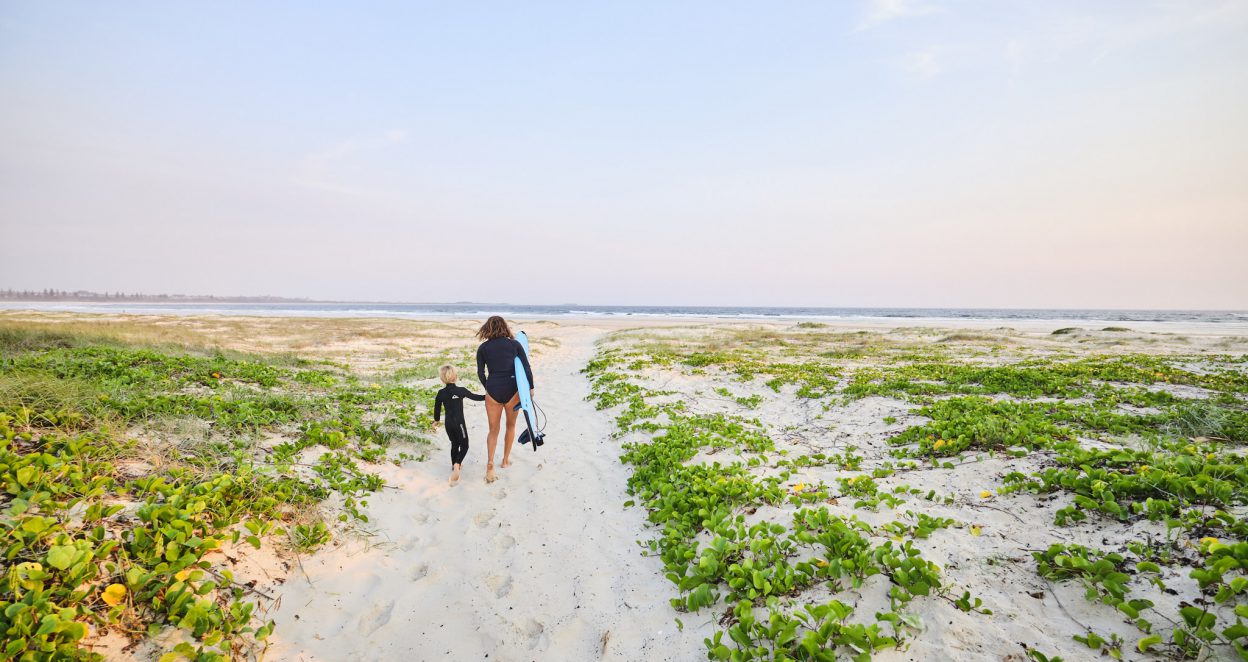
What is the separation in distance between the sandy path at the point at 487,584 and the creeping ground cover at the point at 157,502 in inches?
17.1

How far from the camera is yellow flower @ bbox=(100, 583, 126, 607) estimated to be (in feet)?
10.9

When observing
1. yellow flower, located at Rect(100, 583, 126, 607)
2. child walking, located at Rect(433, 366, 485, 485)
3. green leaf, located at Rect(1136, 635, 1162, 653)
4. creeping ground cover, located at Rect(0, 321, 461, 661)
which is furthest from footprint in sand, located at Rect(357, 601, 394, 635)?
green leaf, located at Rect(1136, 635, 1162, 653)

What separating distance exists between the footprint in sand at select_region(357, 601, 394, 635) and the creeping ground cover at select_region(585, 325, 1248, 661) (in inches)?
107

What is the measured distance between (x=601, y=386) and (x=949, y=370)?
11.0 meters

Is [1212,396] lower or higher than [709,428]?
higher

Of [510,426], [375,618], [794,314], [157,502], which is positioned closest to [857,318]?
[794,314]

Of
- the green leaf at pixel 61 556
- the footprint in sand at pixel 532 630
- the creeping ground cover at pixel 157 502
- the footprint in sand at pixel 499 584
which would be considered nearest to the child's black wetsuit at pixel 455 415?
the creeping ground cover at pixel 157 502

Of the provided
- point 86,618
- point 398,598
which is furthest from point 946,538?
point 86,618

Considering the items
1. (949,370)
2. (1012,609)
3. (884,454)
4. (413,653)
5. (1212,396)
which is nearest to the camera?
(1012,609)

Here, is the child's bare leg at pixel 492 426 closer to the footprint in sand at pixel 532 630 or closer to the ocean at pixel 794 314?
the footprint in sand at pixel 532 630

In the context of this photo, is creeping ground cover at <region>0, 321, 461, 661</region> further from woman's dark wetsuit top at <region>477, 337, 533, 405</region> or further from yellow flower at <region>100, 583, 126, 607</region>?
woman's dark wetsuit top at <region>477, 337, 533, 405</region>

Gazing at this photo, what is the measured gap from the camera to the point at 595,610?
4516 mm

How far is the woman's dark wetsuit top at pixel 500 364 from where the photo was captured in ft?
24.5

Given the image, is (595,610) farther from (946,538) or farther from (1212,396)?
(1212,396)
